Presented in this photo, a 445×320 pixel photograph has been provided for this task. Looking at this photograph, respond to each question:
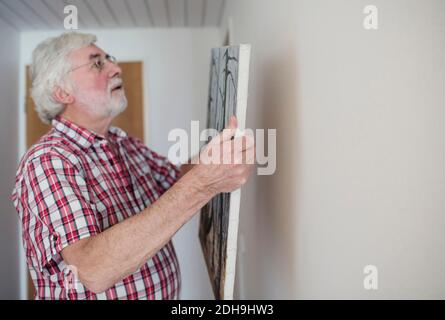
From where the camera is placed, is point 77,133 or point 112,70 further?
point 112,70

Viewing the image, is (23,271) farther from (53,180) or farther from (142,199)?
(53,180)

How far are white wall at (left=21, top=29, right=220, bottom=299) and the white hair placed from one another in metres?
1.48

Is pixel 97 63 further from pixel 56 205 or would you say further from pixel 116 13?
pixel 116 13

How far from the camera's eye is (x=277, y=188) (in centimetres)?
105

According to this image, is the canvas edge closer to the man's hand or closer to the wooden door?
the man's hand

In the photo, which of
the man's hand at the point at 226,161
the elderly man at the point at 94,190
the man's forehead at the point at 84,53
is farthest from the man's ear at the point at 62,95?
the man's hand at the point at 226,161

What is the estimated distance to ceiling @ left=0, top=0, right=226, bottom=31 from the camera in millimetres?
2021

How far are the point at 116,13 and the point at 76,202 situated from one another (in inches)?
64.3

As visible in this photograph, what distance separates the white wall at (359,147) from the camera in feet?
1.56

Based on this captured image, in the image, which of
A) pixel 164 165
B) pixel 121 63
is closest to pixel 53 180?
pixel 164 165

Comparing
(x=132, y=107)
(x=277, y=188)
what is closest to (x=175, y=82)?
(x=132, y=107)

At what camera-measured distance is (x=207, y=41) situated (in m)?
2.77

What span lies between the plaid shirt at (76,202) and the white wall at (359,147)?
44cm
